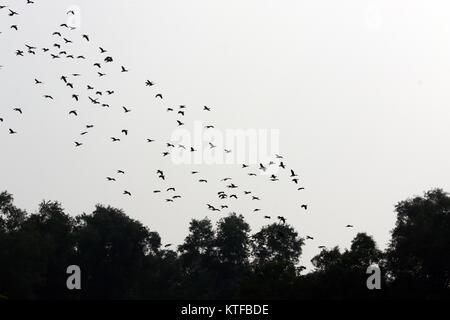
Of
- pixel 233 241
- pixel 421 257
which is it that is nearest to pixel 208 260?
pixel 233 241

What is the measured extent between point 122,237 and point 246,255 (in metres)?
18.6

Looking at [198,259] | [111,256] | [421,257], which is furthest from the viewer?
[198,259]

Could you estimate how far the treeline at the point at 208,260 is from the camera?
99.2m

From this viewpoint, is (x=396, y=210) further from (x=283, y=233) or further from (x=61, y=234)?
(x=61, y=234)

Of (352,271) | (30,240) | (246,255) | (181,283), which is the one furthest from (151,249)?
(352,271)

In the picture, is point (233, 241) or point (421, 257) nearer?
point (421, 257)

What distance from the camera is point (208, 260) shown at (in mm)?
154375

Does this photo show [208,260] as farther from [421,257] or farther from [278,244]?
[421,257]

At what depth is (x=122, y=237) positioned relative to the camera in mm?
151000

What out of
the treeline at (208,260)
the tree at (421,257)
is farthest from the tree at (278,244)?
the tree at (421,257)

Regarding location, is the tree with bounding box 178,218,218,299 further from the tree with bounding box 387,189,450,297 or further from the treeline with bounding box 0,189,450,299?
the tree with bounding box 387,189,450,297

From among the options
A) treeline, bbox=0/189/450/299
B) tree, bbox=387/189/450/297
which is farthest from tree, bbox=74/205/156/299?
tree, bbox=387/189/450/297

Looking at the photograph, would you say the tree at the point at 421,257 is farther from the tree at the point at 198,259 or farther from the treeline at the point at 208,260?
the tree at the point at 198,259
